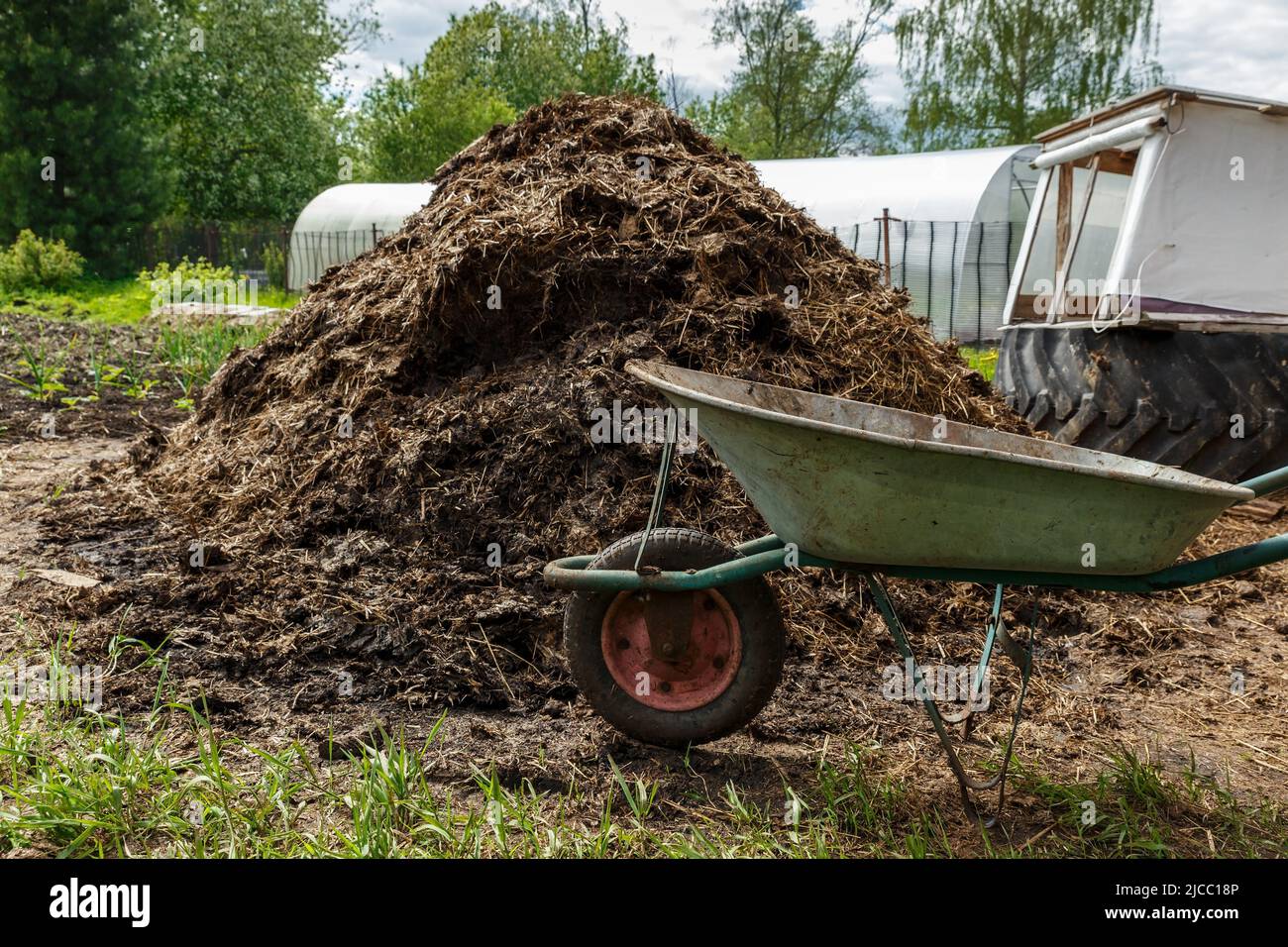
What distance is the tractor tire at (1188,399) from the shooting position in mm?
4578

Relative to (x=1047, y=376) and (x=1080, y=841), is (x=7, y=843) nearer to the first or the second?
(x=1080, y=841)

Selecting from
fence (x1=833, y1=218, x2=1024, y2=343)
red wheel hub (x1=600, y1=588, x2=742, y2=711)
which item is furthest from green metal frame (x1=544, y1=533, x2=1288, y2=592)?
fence (x1=833, y1=218, x2=1024, y2=343)

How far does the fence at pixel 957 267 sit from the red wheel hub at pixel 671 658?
34.1 ft

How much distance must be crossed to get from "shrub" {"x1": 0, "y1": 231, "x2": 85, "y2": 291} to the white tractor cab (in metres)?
17.3

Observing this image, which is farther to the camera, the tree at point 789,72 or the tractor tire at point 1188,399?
the tree at point 789,72

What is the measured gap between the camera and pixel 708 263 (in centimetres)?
412

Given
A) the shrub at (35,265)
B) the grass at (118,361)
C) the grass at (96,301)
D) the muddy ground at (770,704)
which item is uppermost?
the shrub at (35,265)

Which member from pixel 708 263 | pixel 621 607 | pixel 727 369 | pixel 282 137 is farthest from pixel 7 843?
pixel 282 137

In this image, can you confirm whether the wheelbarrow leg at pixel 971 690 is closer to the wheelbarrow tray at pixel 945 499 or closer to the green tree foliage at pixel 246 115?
the wheelbarrow tray at pixel 945 499

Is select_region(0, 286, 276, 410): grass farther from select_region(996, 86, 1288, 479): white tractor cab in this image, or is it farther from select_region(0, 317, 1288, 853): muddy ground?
select_region(996, 86, 1288, 479): white tractor cab

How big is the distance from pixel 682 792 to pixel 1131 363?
3374mm

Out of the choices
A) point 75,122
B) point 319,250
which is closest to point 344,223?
point 319,250

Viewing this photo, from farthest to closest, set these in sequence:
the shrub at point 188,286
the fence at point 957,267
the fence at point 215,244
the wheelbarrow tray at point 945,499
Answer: the fence at point 215,244 → the shrub at point 188,286 → the fence at point 957,267 → the wheelbarrow tray at point 945,499

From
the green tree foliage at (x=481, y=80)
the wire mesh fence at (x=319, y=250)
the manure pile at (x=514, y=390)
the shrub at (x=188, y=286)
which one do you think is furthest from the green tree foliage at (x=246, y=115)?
the manure pile at (x=514, y=390)
